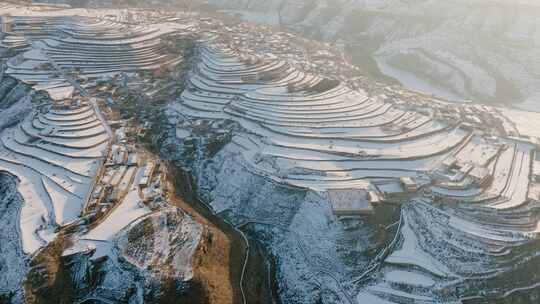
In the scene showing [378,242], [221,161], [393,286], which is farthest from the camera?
[221,161]

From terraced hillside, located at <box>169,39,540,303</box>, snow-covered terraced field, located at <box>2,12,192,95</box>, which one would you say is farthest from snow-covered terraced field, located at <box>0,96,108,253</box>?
terraced hillside, located at <box>169,39,540,303</box>

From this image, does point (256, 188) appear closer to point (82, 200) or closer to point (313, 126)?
point (313, 126)

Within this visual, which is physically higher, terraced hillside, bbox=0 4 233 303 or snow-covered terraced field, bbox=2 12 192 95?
snow-covered terraced field, bbox=2 12 192 95

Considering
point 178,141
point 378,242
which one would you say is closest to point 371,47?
point 178,141

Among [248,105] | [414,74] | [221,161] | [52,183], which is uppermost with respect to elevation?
[414,74]

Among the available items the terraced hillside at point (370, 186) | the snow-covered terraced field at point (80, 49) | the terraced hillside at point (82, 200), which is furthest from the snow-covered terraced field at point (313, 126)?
the snow-covered terraced field at point (80, 49)

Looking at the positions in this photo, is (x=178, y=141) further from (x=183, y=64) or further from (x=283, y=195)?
(x=183, y=64)

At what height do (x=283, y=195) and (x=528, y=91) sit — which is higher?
(x=528, y=91)

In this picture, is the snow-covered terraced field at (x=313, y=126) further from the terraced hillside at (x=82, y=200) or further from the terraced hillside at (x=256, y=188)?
the terraced hillside at (x=82, y=200)

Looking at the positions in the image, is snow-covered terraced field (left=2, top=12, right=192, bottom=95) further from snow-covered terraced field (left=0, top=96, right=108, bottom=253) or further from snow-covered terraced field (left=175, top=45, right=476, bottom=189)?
snow-covered terraced field (left=175, top=45, right=476, bottom=189)

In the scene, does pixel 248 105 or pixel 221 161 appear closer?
pixel 221 161

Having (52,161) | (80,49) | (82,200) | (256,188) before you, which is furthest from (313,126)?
(80,49)
